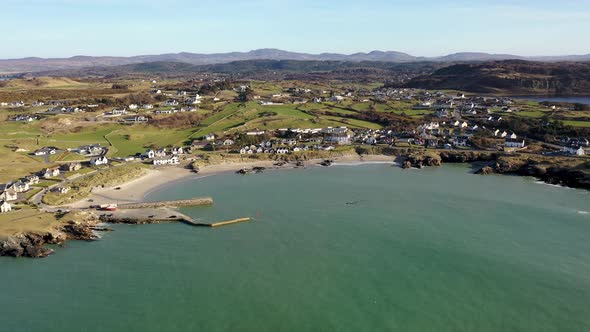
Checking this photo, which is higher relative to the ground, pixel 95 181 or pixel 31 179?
pixel 31 179

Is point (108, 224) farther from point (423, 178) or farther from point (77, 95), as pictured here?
point (77, 95)

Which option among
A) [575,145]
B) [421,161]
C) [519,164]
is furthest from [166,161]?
[575,145]

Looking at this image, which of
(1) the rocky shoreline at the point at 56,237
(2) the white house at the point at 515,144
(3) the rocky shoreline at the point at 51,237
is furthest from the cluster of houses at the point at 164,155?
(2) the white house at the point at 515,144

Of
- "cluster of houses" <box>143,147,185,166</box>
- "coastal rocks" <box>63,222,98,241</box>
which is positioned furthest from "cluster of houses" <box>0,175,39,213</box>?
"cluster of houses" <box>143,147,185,166</box>

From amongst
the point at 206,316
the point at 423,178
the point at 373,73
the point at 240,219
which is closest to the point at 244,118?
the point at 423,178

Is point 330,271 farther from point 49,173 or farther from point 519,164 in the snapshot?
point 519,164

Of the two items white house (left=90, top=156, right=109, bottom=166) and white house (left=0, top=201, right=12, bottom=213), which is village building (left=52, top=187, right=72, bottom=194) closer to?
white house (left=0, top=201, right=12, bottom=213)

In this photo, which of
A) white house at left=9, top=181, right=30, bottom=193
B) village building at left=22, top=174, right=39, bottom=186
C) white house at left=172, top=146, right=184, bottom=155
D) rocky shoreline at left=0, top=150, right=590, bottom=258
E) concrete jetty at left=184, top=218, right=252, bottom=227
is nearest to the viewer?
rocky shoreline at left=0, top=150, right=590, bottom=258
